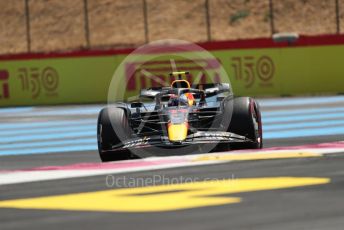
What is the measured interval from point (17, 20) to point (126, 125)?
49781 millimetres

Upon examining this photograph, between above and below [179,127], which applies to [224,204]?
below

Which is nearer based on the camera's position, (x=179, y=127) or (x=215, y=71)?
(x=179, y=127)

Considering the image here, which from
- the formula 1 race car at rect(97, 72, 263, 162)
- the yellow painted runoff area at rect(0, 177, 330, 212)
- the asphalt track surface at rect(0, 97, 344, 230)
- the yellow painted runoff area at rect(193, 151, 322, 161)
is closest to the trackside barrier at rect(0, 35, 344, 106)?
the formula 1 race car at rect(97, 72, 263, 162)

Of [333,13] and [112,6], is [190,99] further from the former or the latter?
[112,6]

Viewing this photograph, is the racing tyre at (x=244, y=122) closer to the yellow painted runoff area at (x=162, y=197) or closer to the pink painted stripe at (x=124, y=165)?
the pink painted stripe at (x=124, y=165)

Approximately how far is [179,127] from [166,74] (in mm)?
16850

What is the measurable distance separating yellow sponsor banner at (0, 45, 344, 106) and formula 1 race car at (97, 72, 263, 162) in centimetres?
1508

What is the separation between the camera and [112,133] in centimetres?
1163

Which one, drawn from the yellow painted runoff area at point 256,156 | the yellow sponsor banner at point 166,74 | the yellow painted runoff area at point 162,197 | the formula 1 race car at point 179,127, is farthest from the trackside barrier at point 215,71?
the yellow painted runoff area at point 162,197

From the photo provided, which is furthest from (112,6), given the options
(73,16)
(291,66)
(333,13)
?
(291,66)

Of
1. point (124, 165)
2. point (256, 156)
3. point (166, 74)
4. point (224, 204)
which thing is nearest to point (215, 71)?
point (166, 74)

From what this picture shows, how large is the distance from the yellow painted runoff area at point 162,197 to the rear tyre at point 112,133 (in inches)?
127

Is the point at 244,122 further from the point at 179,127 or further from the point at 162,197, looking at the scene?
the point at 162,197

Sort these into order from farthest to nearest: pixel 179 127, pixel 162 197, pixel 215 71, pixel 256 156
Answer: pixel 215 71 < pixel 179 127 < pixel 256 156 < pixel 162 197
